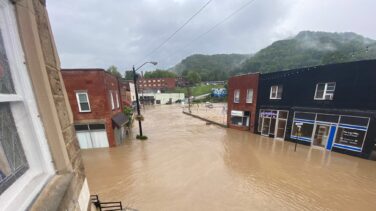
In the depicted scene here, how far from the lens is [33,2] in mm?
1251

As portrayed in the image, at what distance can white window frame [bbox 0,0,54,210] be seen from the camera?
97 centimetres

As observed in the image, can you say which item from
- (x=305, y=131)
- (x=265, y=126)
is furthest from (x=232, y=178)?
(x=265, y=126)

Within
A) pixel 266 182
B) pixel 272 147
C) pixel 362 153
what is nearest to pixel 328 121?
pixel 362 153

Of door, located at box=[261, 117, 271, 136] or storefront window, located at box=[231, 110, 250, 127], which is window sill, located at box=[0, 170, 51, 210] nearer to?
door, located at box=[261, 117, 271, 136]

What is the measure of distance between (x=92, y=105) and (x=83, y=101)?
0.68 metres

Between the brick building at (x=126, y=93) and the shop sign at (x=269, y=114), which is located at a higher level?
the brick building at (x=126, y=93)

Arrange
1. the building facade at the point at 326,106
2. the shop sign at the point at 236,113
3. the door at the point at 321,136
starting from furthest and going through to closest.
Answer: the shop sign at the point at 236,113
the door at the point at 321,136
the building facade at the point at 326,106

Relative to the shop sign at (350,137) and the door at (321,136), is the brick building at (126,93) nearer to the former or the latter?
the door at (321,136)

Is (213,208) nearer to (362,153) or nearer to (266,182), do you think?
(266,182)

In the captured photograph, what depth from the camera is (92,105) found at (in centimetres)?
1172

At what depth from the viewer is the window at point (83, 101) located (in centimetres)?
1145

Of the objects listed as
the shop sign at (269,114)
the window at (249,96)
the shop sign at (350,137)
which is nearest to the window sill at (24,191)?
the shop sign at (350,137)

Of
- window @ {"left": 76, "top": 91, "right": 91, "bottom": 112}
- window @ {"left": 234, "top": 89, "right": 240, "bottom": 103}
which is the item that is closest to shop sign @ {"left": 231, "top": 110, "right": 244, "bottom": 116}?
window @ {"left": 234, "top": 89, "right": 240, "bottom": 103}

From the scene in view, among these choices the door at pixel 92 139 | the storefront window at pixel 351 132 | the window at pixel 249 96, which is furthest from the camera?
the window at pixel 249 96
